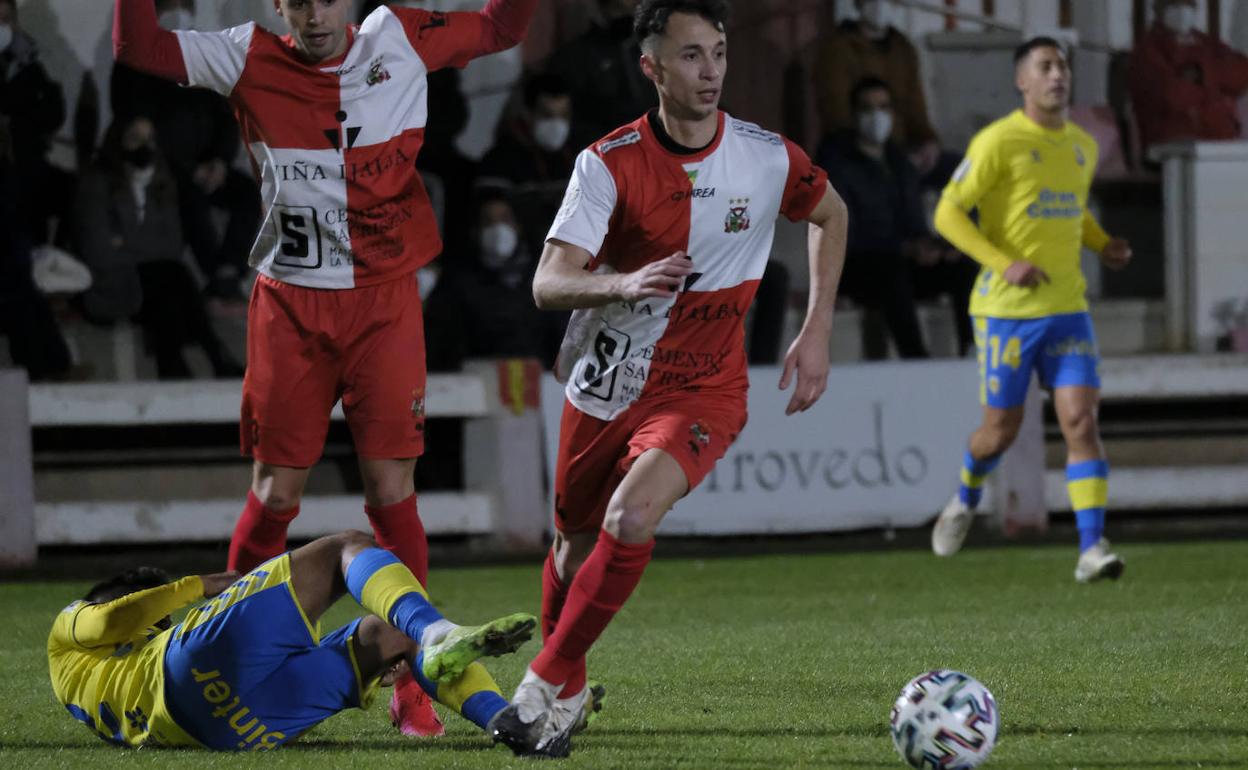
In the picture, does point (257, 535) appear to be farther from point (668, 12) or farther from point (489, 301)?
point (489, 301)

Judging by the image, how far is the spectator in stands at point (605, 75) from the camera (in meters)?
12.2

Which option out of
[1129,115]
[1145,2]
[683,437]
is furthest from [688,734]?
[1145,2]

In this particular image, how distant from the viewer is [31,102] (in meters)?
11.6

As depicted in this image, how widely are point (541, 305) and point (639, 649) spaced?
8.62 ft

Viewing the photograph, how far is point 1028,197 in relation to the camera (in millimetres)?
8992

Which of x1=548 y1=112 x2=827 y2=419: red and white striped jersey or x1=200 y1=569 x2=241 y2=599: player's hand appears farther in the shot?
x1=548 y1=112 x2=827 y2=419: red and white striped jersey

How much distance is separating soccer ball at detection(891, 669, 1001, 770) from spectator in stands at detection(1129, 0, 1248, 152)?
33.1ft

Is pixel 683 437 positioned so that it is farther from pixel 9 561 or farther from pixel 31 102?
pixel 31 102

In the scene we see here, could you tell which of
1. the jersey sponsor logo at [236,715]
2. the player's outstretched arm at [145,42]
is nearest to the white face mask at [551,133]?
the player's outstretched arm at [145,42]

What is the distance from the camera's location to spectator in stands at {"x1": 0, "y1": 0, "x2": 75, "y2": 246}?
11.5 m

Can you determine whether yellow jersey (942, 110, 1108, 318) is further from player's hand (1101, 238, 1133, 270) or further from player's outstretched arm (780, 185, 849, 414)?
player's outstretched arm (780, 185, 849, 414)

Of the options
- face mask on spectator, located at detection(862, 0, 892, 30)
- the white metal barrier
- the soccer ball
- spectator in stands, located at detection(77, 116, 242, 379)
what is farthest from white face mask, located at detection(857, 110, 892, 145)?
the soccer ball

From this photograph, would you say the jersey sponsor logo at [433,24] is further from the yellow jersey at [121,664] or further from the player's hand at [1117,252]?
the player's hand at [1117,252]

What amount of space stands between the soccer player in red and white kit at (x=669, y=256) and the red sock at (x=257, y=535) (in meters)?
0.88
